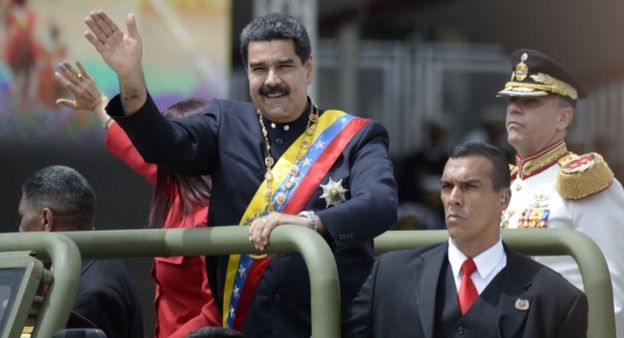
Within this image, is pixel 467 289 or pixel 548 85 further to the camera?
pixel 548 85

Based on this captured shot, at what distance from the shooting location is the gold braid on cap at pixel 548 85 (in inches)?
226

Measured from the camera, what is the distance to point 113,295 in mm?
5254

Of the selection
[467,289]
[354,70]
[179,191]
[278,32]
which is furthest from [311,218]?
[354,70]

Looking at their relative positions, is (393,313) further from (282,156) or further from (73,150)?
(73,150)

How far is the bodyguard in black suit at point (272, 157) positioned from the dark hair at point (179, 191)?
0.50m

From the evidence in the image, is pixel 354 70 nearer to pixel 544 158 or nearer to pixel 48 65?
pixel 48 65

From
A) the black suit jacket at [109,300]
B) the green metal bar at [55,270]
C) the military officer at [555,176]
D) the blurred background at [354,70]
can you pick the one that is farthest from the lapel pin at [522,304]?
the blurred background at [354,70]

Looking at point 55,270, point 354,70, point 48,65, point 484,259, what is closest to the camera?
point 55,270

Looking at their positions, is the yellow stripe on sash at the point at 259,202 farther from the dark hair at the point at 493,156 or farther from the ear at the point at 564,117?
the ear at the point at 564,117

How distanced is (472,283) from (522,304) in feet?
0.54

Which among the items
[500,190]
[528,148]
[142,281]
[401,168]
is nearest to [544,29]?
[401,168]

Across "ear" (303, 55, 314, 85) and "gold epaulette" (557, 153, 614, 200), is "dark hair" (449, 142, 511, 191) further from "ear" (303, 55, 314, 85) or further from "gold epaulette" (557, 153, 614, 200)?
"gold epaulette" (557, 153, 614, 200)

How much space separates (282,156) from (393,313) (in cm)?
77

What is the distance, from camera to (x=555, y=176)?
5625mm
